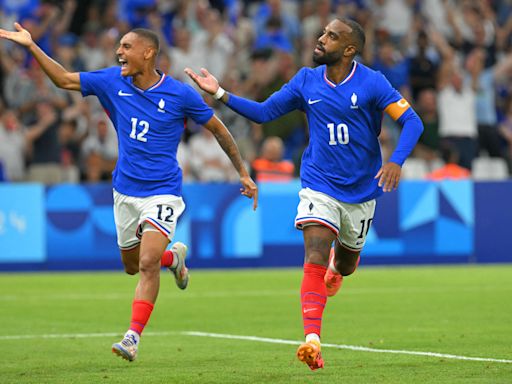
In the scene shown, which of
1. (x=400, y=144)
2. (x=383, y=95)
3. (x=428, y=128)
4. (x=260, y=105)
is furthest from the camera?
(x=428, y=128)

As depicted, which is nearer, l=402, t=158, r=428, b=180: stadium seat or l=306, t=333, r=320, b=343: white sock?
l=306, t=333, r=320, b=343: white sock

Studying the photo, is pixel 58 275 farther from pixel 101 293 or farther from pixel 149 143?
pixel 149 143

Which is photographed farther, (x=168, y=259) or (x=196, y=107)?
(x=168, y=259)

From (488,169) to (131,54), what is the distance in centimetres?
1442

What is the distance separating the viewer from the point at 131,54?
9.56m

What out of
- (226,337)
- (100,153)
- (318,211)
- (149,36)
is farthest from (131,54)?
(100,153)

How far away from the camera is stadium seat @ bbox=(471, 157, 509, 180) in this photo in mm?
22703

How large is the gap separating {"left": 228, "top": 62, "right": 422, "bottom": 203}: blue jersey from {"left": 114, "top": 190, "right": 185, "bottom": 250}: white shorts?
955 mm

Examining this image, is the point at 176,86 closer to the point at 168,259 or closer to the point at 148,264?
the point at 148,264

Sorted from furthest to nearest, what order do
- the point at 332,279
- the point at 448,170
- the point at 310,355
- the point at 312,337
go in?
the point at 448,170 → the point at 332,279 → the point at 312,337 → the point at 310,355

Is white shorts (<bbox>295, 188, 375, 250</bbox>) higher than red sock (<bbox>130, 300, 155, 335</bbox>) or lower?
higher

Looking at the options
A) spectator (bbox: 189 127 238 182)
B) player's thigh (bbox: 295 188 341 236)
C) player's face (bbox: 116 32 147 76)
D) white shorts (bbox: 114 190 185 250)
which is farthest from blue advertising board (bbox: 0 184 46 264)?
player's thigh (bbox: 295 188 341 236)

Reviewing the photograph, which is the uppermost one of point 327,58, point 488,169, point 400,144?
point 327,58

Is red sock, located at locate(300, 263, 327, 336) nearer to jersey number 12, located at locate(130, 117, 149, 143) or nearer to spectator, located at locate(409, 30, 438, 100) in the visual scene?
jersey number 12, located at locate(130, 117, 149, 143)
